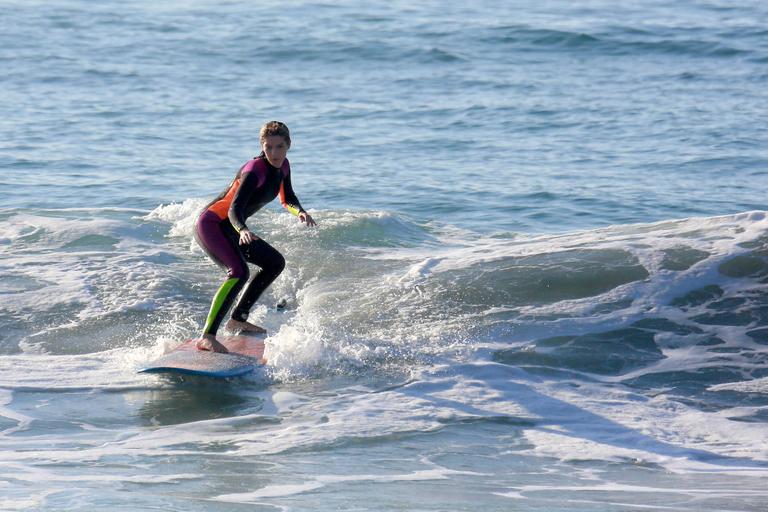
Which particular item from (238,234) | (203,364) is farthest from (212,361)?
(238,234)

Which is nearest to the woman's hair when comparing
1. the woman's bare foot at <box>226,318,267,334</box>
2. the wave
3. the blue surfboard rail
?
the woman's bare foot at <box>226,318,267,334</box>

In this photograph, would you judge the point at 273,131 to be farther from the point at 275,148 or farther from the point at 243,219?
the point at 243,219

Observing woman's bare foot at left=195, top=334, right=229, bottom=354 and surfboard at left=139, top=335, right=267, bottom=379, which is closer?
surfboard at left=139, top=335, right=267, bottom=379

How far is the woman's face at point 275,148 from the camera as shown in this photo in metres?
7.14

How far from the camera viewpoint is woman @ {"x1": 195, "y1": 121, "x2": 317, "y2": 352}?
23.5 feet

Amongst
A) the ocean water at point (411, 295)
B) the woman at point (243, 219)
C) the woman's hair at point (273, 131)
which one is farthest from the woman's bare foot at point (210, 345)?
the woman's hair at point (273, 131)

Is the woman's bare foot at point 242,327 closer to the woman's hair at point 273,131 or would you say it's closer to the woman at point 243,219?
the woman at point 243,219

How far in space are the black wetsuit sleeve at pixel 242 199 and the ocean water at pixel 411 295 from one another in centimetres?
93

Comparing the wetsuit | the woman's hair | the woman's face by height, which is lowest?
the wetsuit

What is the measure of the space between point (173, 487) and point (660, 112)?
45.8 feet

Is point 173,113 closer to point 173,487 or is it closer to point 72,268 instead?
point 72,268

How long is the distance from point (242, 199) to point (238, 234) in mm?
437

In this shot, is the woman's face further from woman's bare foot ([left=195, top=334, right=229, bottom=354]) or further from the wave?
the wave

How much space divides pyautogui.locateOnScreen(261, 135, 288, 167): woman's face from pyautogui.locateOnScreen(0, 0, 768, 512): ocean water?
1234 mm
